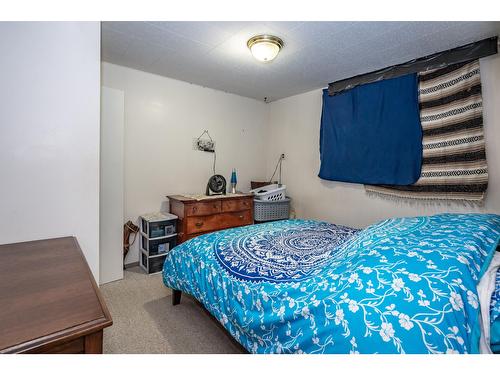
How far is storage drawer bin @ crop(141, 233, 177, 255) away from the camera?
9.17 ft

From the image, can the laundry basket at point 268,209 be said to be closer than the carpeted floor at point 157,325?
No

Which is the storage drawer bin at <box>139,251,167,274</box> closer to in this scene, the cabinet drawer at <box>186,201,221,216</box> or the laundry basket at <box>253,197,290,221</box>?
the cabinet drawer at <box>186,201,221,216</box>

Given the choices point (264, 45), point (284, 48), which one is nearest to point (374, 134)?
point (284, 48)

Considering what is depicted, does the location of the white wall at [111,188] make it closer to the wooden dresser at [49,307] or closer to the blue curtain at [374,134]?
the wooden dresser at [49,307]

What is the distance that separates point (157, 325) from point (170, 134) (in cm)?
216

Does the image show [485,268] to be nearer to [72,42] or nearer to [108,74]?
[72,42]

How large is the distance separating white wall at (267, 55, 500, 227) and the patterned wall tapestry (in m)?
0.08

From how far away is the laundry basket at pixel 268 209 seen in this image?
3400 mm

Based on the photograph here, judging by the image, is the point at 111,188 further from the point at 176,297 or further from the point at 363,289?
the point at 363,289

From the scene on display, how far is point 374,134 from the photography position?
9.11ft

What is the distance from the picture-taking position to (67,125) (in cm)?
142

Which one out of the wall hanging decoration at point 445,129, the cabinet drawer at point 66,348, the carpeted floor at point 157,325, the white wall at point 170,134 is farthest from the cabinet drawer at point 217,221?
the cabinet drawer at point 66,348

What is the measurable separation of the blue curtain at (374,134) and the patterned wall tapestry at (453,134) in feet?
0.29

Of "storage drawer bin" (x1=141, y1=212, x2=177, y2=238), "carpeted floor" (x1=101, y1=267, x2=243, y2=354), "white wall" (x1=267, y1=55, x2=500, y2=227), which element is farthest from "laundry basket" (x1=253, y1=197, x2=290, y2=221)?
"carpeted floor" (x1=101, y1=267, x2=243, y2=354)
